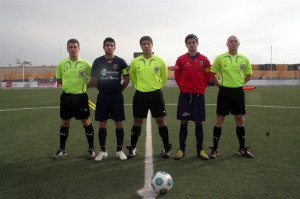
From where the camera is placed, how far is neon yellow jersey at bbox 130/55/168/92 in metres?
4.87

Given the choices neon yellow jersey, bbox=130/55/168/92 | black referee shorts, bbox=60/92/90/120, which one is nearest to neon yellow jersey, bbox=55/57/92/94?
black referee shorts, bbox=60/92/90/120

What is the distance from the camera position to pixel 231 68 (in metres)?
4.97

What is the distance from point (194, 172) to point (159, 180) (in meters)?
0.96

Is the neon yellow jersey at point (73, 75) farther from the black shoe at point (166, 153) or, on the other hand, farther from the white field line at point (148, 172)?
the black shoe at point (166, 153)

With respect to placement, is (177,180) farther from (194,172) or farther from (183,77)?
(183,77)

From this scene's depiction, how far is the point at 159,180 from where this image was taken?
3.46m

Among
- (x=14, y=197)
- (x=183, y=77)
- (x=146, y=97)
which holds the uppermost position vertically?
(x=183, y=77)

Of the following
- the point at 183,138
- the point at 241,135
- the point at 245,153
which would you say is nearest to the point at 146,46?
the point at 183,138

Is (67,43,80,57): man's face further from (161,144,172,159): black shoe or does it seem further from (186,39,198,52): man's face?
(161,144,172,159): black shoe

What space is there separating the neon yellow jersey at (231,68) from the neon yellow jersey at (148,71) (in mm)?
994

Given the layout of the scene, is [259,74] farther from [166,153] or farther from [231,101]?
[166,153]

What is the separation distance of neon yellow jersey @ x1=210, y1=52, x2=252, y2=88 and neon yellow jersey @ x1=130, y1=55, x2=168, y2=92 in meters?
0.99

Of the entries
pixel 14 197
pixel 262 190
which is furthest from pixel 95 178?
pixel 262 190

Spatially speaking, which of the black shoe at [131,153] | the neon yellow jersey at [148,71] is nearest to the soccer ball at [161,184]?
the black shoe at [131,153]
